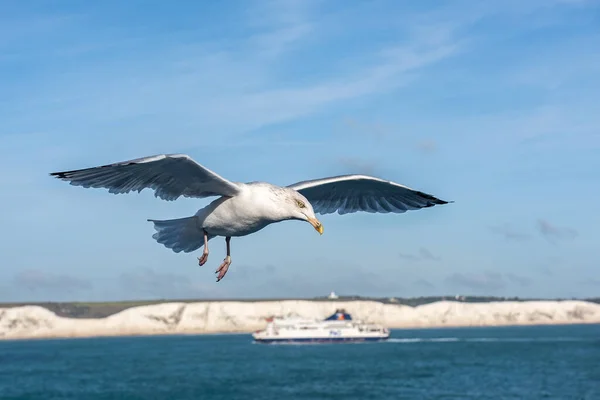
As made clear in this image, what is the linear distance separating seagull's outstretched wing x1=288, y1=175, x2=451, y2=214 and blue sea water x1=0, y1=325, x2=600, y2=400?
52.0m

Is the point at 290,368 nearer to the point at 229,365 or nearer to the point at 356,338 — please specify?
the point at 229,365

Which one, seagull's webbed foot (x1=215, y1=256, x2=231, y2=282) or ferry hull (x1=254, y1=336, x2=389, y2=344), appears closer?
seagull's webbed foot (x1=215, y1=256, x2=231, y2=282)

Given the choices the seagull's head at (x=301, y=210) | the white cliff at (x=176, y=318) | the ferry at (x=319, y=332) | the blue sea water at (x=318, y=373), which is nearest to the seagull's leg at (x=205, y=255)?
the seagull's head at (x=301, y=210)

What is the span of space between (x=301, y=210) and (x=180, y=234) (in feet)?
7.35

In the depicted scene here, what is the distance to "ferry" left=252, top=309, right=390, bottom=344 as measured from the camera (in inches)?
4754

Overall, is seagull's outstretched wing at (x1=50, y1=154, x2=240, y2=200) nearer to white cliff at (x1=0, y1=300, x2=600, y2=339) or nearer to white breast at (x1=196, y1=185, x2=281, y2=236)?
white breast at (x1=196, y1=185, x2=281, y2=236)

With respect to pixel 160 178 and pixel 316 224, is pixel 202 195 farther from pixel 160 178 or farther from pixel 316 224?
pixel 316 224

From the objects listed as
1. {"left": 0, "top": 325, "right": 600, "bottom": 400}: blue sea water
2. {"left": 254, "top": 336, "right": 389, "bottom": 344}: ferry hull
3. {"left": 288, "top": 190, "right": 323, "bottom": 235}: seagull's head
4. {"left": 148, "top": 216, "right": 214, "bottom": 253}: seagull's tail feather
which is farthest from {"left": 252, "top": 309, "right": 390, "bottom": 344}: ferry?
{"left": 288, "top": 190, "right": 323, "bottom": 235}: seagull's head

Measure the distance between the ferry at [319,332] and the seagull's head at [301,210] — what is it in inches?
4342

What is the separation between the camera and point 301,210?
10922 mm

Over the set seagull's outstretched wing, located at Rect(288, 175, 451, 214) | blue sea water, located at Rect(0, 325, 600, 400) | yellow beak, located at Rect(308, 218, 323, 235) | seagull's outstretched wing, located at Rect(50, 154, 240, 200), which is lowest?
blue sea water, located at Rect(0, 325, 600, 400)

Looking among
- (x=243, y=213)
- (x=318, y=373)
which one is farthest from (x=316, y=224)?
(x=318, y=373)

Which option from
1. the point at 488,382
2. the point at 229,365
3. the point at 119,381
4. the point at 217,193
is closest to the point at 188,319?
the point at 229,365

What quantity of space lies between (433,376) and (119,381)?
1083 inches
